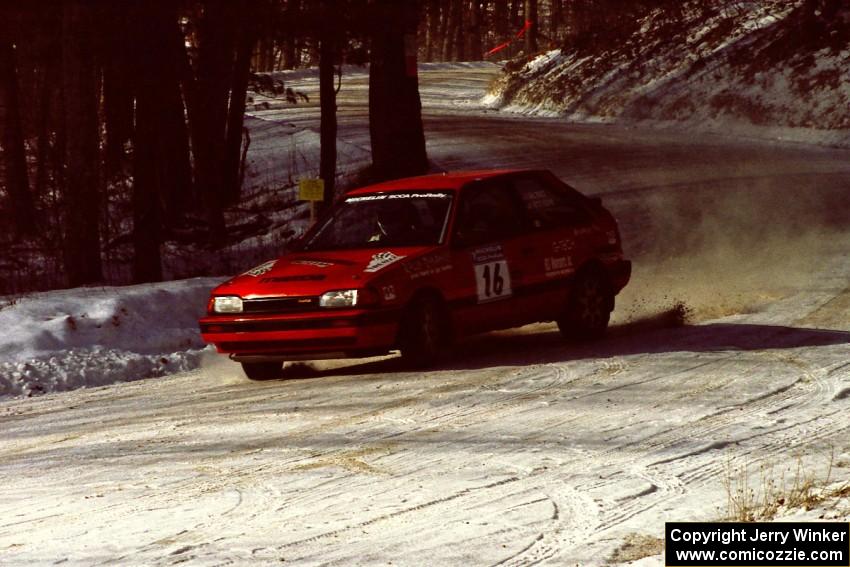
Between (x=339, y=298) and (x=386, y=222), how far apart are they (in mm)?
1333

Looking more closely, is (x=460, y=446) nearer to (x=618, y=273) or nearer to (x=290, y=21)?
(x=618, y=273)

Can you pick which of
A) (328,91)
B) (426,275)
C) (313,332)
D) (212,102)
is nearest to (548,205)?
(426,275)

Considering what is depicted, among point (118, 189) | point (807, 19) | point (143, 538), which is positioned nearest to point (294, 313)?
point (143, 538)

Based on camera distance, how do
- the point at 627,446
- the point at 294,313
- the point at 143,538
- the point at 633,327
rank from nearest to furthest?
the point at 143,538
the point at 627,446
the point at 294,313
the point at 633,327

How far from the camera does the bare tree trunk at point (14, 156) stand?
3403 cm

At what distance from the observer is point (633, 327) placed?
1364 cm

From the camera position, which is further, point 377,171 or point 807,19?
point 807,19

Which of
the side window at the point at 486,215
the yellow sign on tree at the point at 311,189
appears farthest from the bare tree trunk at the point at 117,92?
the side window at the point at 486,215

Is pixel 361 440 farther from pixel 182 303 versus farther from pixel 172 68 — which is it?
pixel 172 68

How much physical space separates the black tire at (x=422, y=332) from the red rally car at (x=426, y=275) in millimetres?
11

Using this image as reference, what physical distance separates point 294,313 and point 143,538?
4508 mm

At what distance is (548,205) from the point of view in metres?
12.8

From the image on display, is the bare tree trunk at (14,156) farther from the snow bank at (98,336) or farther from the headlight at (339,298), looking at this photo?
the headlight at (339,298)

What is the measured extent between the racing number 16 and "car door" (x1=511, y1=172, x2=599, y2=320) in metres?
0.27
